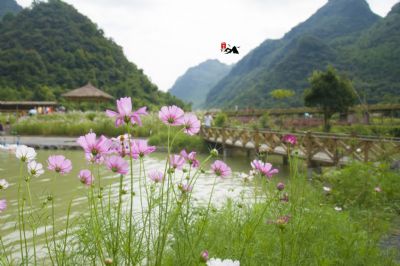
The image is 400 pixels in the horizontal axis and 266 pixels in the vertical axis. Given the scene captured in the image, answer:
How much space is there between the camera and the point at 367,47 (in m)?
55.3

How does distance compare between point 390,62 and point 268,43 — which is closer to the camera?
point 390,62

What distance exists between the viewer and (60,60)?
43.5 m

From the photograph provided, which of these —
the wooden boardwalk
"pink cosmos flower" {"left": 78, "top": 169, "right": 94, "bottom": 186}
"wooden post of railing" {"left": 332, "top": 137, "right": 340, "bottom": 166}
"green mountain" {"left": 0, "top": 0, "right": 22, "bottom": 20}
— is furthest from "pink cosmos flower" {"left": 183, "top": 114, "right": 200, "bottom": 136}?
"green mountain" {"left": 0, "top": 0, "right": 22, "bottom": 20}

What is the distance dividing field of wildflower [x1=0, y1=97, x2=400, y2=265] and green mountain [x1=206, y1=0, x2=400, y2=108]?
19869 millimetres

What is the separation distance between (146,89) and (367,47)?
31.5 meters

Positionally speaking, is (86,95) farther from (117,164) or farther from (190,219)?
(117,164)

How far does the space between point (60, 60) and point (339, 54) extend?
40.2 meters

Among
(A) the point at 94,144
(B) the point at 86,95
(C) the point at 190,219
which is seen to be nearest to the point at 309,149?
(C) the point at 190,219

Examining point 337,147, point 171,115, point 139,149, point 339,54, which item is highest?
point 339,54

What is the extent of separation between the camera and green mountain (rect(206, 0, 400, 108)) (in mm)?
45031

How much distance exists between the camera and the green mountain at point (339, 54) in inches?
1773

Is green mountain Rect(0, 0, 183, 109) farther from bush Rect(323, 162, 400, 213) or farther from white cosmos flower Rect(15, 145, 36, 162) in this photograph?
white cosmos flower Rect(15, 145, 36, 162)

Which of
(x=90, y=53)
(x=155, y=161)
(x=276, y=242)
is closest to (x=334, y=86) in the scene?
(x=155, y=161)

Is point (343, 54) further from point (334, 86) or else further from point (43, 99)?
point (43, 99)
